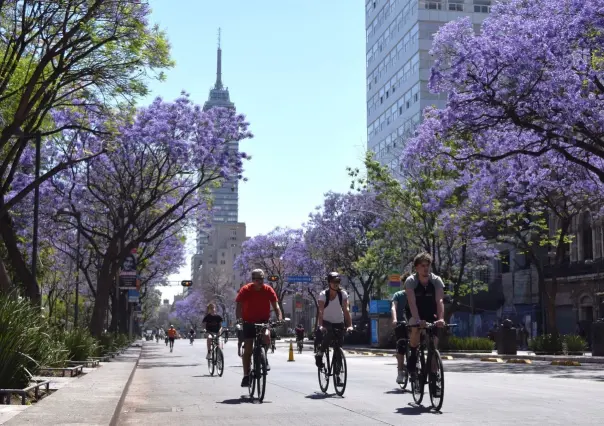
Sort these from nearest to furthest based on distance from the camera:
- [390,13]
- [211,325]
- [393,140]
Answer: [211,325] < [393,140] < [390,13]

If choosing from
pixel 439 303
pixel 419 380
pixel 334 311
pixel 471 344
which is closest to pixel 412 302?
pixel 439 303

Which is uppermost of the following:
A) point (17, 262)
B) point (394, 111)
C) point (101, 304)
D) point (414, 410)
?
point (394, 111)

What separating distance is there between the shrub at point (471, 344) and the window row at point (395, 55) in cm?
3902

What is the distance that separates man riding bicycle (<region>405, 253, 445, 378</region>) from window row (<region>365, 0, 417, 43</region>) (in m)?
68.2

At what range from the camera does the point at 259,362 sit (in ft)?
43.5

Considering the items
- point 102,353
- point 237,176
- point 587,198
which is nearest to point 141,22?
point 102,353

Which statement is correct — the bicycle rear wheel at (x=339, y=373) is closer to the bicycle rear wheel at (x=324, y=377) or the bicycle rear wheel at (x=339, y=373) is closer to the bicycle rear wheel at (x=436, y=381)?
the bicycle rear wheel at (x=324, y=377)

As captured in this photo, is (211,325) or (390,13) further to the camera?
(390,13)

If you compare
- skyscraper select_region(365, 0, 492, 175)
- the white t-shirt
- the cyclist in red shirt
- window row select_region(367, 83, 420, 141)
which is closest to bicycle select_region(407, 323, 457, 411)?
the white t-shirt

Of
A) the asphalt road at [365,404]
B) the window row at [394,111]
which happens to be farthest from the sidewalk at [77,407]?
the window row at [394,111]

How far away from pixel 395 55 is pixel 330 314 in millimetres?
71299

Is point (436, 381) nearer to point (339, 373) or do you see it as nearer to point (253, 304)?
point (339, 373)

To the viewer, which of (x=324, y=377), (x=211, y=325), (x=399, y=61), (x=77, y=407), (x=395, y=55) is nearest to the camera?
(x=77, y=407)

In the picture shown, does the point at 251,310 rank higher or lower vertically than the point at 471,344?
higher
